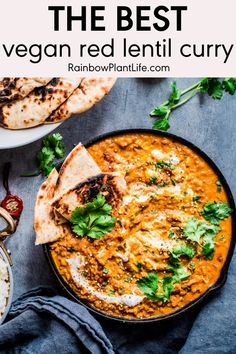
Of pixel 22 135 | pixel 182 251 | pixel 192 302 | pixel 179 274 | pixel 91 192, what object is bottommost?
pixel 192 302

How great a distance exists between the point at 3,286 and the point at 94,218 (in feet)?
1.90

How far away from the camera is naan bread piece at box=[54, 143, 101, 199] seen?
2486mm

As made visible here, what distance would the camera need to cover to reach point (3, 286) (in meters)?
2.55

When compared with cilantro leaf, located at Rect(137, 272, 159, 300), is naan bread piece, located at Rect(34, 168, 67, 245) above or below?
above

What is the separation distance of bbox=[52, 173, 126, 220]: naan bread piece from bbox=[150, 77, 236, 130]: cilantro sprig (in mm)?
381

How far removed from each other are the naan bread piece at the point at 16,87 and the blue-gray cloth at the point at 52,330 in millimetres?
1025

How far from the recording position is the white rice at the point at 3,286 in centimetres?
254

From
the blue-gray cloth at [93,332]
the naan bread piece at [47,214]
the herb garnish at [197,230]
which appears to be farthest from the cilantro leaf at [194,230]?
the naan bread piece at [47,214]

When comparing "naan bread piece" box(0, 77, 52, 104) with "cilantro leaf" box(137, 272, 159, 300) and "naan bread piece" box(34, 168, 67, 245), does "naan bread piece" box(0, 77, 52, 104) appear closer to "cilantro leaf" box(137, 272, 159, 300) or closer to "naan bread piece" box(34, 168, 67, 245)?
"naan bread piece" box(34, 168, 67, 245)

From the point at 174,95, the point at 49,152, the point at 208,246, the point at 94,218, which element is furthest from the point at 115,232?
the point at 174,95

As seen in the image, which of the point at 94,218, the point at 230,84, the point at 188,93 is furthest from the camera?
the point at 188,93

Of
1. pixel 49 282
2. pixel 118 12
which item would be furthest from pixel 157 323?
pixel 118 12

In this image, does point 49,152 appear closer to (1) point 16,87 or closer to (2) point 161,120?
(1) point 16,87

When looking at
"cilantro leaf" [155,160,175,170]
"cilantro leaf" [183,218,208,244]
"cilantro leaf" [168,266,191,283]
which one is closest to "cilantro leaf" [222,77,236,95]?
"cilantro leaf" [155,160,175,170]
